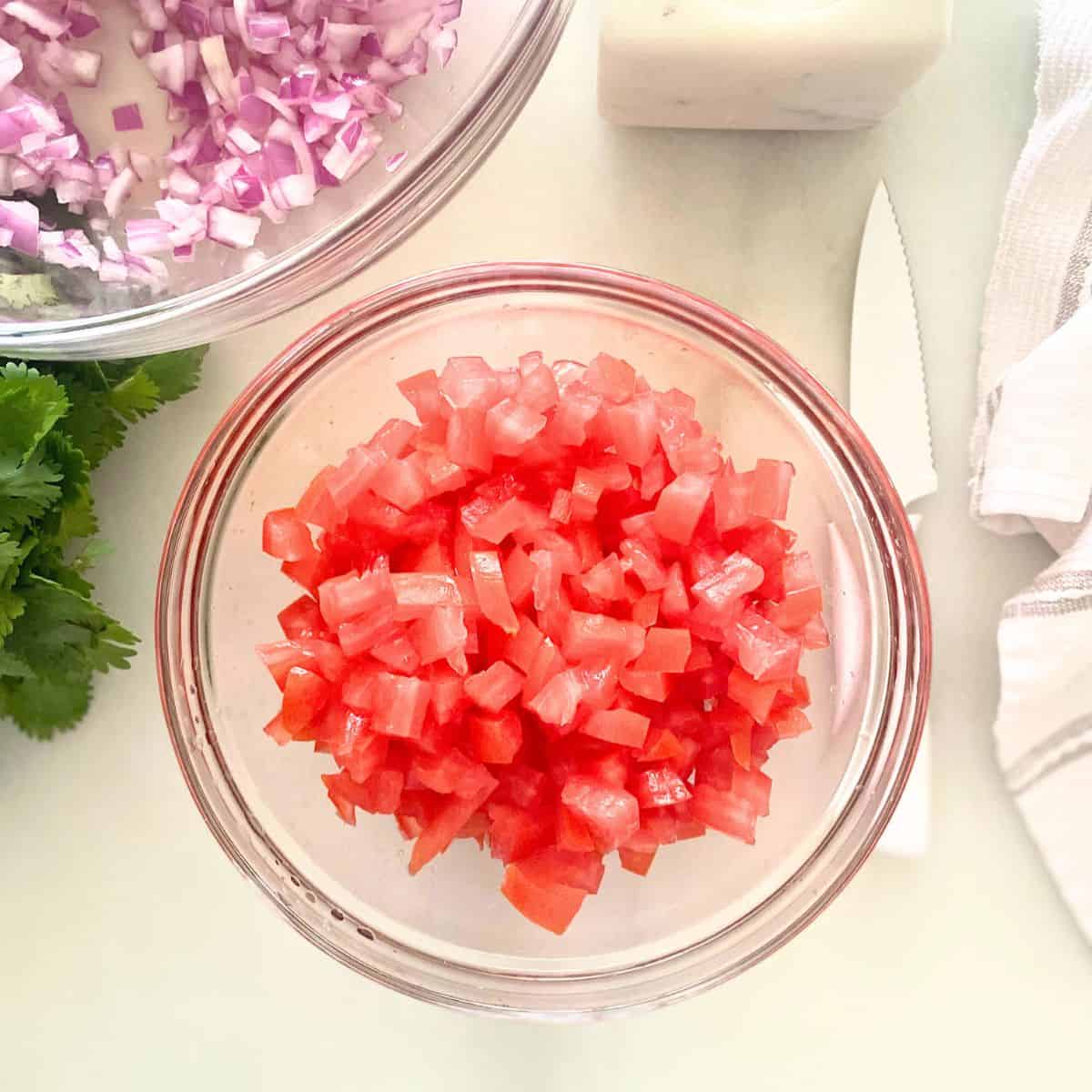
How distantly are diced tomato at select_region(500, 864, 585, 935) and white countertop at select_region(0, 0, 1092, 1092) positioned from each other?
304 mm

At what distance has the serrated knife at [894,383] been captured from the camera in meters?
1.00

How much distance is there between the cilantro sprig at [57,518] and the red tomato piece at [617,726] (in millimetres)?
494

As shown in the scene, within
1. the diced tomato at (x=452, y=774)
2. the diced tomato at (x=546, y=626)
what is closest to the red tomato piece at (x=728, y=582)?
the diced tomato at (x=546, y=626)

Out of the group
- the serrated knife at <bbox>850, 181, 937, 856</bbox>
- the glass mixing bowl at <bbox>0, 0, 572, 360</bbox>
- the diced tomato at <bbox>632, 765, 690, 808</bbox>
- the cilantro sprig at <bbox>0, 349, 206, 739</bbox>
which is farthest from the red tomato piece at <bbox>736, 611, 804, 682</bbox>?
the cilantro sprig at <bbox>0, 349, 206, 739</bbox>

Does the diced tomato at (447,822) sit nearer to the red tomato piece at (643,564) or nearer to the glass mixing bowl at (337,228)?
the red tomato piece at (643,564)

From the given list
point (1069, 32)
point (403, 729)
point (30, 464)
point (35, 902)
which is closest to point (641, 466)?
point (403, 729)

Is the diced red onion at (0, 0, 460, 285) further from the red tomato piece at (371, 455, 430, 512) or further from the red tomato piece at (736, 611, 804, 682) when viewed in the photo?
the red tomato piece at (736, 611, 804, 682)

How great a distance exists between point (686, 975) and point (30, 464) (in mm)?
732

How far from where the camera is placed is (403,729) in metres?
0.73

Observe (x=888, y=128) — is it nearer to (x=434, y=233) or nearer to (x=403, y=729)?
(x=434, y=233)

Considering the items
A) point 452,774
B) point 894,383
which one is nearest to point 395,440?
point 452,774

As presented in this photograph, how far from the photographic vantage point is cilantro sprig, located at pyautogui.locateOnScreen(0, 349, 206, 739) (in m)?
0.87

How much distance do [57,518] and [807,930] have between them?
2.76ft

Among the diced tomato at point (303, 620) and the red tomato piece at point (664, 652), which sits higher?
the red tomato piece at point (664, 652)
